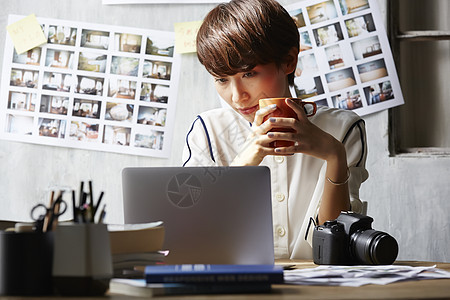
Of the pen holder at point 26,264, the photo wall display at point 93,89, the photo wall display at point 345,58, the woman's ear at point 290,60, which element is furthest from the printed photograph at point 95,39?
the pen holder at point 26,264

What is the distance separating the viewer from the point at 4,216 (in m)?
2.37

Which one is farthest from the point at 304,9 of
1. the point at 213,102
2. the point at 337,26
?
the point at 213,102

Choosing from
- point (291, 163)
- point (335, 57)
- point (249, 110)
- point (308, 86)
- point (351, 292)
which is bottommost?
point (351, 292)

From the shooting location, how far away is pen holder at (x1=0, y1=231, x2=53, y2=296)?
2.59 ft

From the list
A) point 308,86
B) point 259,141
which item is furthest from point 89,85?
point 259,141

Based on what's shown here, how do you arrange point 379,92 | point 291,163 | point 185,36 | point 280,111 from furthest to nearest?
point 185,36 < point 379,92 < point 291,163 < point 280,111

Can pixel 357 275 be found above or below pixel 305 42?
below

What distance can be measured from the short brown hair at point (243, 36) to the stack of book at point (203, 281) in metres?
0.76

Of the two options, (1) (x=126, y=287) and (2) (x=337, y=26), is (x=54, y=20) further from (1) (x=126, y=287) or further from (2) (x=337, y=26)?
(1) (x=126, y=287)

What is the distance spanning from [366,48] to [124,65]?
91 centimetres

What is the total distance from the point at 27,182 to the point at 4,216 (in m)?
0.16

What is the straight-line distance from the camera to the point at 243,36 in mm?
1459

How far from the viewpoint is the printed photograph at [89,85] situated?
7.65ft

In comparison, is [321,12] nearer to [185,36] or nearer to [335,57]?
[335,57]
